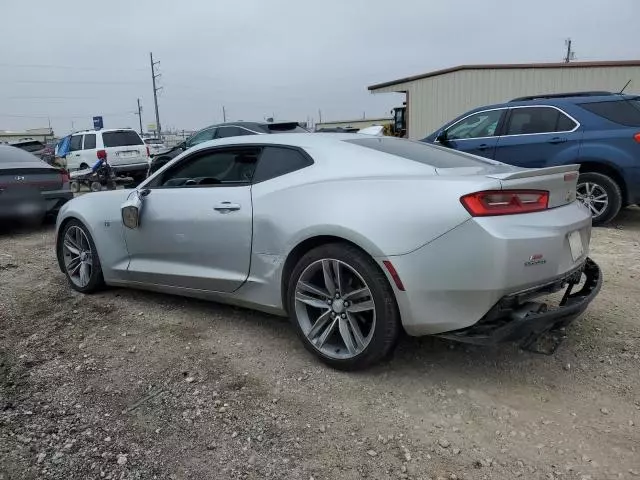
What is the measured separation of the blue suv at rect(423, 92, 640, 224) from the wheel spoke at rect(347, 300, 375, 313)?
5.15 m

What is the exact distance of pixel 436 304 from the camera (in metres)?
2.75

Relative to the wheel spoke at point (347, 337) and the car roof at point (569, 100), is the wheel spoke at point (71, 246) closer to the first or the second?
the wheel spoke at point (347, 337)

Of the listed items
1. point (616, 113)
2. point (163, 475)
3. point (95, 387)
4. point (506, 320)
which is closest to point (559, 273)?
point (506, 320)

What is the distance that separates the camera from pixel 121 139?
51.6ft

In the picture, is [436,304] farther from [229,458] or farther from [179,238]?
[179,238]

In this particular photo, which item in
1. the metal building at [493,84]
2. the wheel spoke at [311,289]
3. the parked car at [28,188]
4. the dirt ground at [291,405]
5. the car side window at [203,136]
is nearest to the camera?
the dirt ground at [291,405]

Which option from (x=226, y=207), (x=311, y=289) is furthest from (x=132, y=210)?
(x=311, y=289)

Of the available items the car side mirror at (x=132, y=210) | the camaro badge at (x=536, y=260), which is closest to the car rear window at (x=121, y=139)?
the car side mirror at (x=132, y=210)

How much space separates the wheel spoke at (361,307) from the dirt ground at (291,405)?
41 cm

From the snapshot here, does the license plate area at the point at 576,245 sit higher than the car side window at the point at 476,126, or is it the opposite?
the car side window at the point at 476,126

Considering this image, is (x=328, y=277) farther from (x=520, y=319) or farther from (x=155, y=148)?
(x=155, y=148)

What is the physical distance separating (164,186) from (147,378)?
1.60 m

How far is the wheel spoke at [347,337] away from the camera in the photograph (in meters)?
3.07

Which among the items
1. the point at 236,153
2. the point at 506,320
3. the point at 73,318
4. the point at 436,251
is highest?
the point at 236,153
